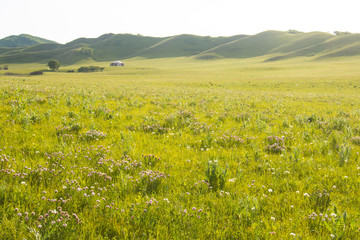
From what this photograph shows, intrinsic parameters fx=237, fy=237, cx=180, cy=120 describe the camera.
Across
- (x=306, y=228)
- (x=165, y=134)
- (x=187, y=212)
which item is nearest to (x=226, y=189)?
(x=187, y=212)

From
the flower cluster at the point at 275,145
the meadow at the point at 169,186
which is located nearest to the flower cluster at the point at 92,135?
the meadow at the point at 169,186

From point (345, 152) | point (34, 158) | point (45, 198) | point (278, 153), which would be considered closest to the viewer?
point (45, 198)

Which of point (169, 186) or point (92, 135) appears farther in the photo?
point (92, 135)

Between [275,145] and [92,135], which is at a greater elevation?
[92,135]

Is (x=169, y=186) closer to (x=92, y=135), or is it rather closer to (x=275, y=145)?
(x=92, y=135)

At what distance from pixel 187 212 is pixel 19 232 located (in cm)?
244

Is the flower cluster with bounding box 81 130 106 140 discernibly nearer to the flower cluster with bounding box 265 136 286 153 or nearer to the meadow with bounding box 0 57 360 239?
the meadow with bounding box 0 57 360 239

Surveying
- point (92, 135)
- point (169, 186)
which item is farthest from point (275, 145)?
point (92, 135)

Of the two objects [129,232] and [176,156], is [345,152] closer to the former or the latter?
[176,156]

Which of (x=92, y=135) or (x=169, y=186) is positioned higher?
(x=92, y=135)

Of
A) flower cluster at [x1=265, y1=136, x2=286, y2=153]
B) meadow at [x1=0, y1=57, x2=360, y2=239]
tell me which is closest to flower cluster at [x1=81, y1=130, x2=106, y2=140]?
meadow at [x1=0, y1=57, x2=360, y2=239]

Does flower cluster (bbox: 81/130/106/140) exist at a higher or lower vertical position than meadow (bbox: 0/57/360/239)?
higher

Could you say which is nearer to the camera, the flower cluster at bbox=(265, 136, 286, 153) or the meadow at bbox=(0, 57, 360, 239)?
the meadow at bbox=(0, 57, 360, 239)

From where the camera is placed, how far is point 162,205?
13.6 feet
